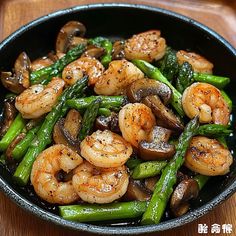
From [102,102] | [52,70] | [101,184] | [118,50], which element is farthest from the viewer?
[118,50]

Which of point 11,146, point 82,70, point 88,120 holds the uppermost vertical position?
point 82,70

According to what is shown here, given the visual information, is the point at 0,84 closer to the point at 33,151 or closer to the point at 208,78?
the point at 33,151

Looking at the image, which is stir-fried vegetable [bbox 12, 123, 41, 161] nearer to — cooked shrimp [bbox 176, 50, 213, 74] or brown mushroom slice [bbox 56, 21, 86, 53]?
brown mushroom slice [bbox 56, 21, 86, 53]
